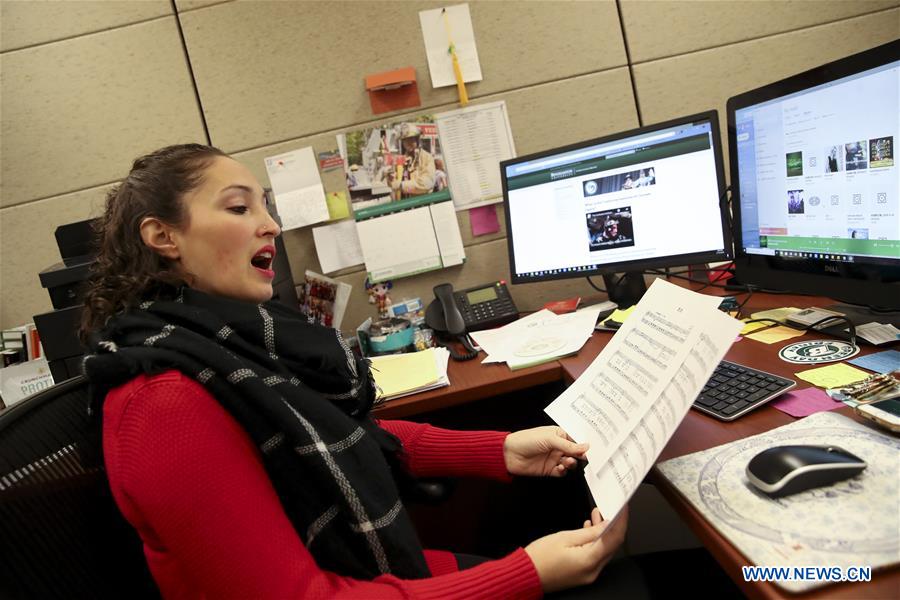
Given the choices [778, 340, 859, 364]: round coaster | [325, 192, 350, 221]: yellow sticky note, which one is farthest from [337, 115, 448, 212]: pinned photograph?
[778, 340, 859, 364]: round coaster

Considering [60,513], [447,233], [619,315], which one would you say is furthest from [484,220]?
[60,513]

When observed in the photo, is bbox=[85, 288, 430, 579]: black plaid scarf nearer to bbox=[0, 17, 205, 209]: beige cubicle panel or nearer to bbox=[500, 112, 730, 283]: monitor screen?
bbox=[500, 112, 730, 283]: monitor screen

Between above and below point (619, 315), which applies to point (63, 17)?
above

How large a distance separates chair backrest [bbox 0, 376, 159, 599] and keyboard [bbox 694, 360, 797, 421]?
30.6 inches

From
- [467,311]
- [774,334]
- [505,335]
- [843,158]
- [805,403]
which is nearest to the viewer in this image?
[805,403]

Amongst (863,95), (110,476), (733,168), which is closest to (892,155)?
(863,95)

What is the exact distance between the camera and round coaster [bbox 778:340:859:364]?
0.91 metres

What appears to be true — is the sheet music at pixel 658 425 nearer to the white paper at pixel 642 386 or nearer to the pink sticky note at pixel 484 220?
the white paper at pixel 642 386

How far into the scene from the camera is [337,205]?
1750mm

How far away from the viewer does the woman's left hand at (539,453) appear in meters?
0.91

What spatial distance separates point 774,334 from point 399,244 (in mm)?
1074

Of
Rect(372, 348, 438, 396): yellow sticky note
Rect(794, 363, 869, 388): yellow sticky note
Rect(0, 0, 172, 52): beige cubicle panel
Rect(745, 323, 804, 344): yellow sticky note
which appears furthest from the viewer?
Rect(0, 0, 172, 52): beige cubicle panel

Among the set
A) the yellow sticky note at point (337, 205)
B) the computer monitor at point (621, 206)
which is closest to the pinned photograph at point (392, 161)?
the yellow sticky note at point (337, 205)

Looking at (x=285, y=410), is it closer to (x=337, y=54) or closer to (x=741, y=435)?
(x=741, y=435)
